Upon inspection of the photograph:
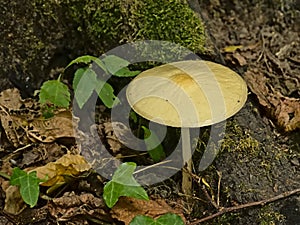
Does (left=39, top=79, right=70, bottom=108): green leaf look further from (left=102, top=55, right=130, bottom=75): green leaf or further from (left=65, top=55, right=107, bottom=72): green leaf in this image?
(left=102, top=55, right=130, bottom=75): green leaf

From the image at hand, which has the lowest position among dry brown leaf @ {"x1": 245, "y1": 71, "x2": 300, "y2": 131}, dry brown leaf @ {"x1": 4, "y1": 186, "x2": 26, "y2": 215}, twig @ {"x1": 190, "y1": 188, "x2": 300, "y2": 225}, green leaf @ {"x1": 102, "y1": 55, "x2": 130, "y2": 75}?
twig @ {"x1": 190, "y1": 188, "x2": 300, "y2": 225}

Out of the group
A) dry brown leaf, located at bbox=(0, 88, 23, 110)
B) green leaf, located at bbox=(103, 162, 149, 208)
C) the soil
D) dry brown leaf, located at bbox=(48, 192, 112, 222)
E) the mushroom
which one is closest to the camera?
the mushroom

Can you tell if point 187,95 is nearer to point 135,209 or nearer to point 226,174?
point 226,174

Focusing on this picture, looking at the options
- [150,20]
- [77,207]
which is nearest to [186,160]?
[77,207]

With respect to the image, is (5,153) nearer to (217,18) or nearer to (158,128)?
(158,128)

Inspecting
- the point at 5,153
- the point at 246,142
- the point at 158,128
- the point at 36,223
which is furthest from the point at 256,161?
the point at 5,153

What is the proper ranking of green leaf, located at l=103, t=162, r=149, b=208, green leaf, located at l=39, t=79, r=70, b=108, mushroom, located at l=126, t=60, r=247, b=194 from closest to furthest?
1. mushroom, located at l=126, t=60, r=247, b=194
2. green leaf, located at l=103, t=162, r=149, b=208
3. green leaf, located at l=39, t=79, r=70, b=108

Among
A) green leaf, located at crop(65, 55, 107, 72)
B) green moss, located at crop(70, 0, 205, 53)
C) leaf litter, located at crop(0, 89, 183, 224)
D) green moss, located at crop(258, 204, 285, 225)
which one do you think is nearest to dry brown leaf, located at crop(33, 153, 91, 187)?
leaf litter, located at crop(0, 89, 183, 224)
